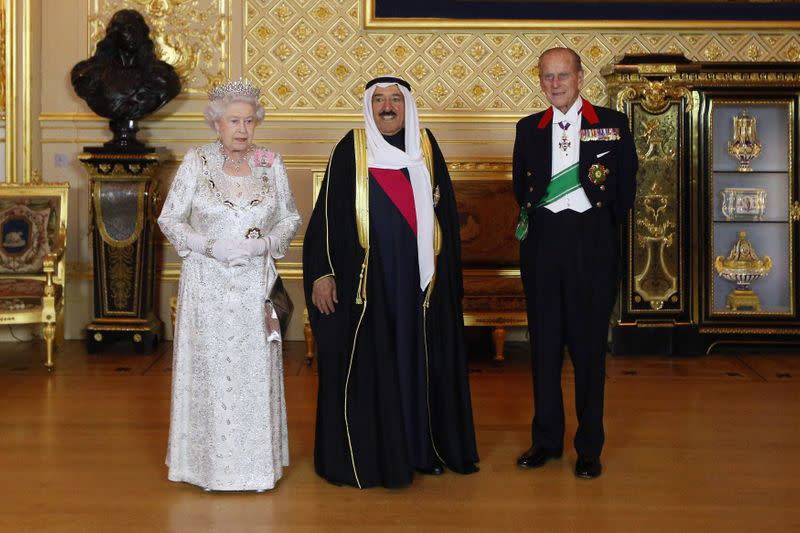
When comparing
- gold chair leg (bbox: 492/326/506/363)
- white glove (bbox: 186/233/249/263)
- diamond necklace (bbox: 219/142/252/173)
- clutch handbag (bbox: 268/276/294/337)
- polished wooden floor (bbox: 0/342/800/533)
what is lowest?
polished wooden floor (bbox: 0/342/800/533)

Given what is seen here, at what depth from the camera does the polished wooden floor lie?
13.2 ft

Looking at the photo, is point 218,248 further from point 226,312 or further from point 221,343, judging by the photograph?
point 221,343

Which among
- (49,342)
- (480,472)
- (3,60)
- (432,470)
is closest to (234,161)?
(432,470)

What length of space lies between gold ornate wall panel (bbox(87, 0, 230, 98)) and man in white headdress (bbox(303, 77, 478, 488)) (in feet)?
11.9

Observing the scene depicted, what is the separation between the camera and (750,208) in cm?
755

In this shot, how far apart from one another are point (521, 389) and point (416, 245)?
83.6 inches

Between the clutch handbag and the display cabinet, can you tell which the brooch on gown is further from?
the display cabinet

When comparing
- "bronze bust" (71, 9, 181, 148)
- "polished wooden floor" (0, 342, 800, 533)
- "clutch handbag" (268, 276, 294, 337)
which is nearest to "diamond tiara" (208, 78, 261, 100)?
"clutch handbag" (268, 276, 294, 337)

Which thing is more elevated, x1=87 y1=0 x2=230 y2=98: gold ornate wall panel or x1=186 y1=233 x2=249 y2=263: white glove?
x1=87 y1=0 x2=230 y2=98: gold ornate wall panel

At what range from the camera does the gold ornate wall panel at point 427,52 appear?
785 cm

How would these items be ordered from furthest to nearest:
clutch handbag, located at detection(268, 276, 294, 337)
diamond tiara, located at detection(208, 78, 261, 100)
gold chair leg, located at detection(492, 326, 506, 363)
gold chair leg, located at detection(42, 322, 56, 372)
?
gold chair leg, located at detection(492, 326, 506, 363), gold chair leg, located at detection(42, 322, 56, 372), clutch handbag, located at detection(268, 276, 294, 337), diamond tiara, located at detection(208, 78, 261, 100)

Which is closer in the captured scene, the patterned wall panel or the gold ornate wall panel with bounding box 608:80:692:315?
the gold ornate wall panel with bounding box 608:80:692:315

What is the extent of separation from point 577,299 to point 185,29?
430cm

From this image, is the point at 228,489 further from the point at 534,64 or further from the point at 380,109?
the point at 534,64
